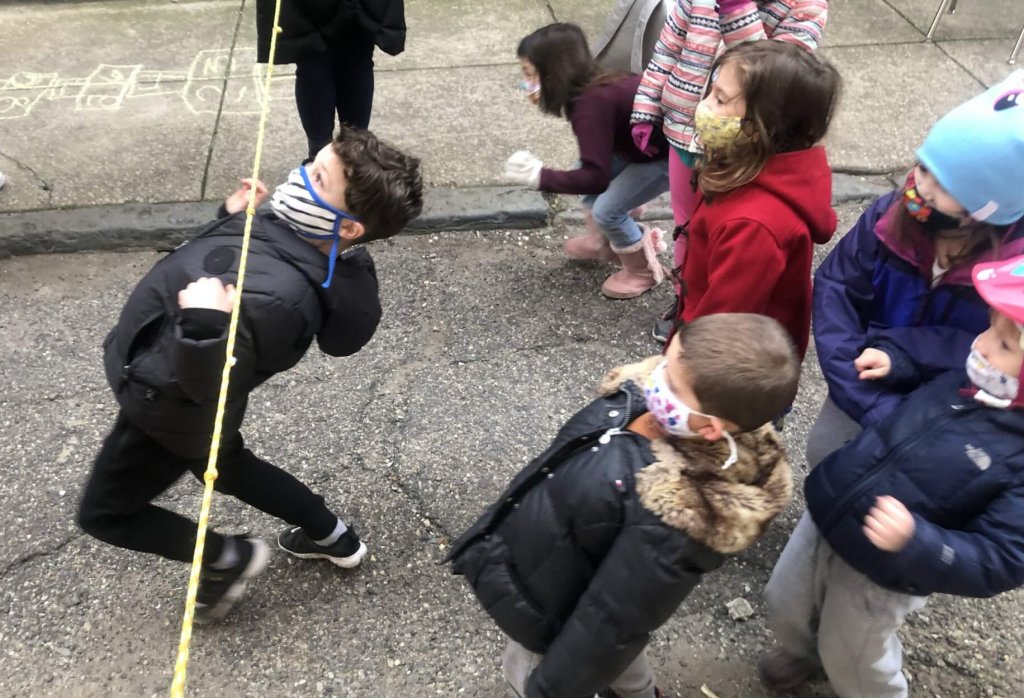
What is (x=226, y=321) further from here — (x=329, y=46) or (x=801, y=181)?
(x=329, y=46)

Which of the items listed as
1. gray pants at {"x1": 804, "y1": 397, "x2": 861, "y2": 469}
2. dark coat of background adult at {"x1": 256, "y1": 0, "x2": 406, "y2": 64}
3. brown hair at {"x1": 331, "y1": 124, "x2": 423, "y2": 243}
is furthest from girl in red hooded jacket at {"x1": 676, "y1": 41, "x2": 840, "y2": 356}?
dark coat of background adult at {"x1": 256, "y1": 0, "x2": 406, "y2": 64}

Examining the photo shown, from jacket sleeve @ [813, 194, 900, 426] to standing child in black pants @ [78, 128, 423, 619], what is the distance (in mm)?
1157

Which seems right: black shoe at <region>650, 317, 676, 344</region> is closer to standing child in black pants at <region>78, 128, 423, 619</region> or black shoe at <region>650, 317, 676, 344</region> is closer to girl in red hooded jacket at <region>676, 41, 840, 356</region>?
girl in red hooded jacket at <region>676, 41, 840, 356</region>

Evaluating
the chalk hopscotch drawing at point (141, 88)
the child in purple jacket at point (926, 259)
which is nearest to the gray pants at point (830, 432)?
the child in purple jacket at point (926, 259)

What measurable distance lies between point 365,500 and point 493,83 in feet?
11.1

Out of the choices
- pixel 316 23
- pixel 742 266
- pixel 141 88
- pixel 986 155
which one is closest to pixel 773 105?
pixel 742 266

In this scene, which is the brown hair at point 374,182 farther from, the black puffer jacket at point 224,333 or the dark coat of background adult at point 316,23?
the dark coat of background adult at point 316,23

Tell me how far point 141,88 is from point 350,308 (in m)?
3.94

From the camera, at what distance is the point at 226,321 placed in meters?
1.87

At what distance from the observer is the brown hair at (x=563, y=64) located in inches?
128

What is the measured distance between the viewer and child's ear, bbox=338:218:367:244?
6.96 ft

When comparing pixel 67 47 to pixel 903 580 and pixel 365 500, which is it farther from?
pixel 903 580

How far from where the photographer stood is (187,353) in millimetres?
1824

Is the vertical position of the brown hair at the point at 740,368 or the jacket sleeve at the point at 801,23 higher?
the jacket sleeve at the point at 801,23
